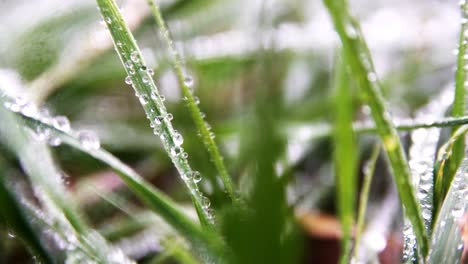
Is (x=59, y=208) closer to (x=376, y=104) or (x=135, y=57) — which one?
(x=135, y=57)

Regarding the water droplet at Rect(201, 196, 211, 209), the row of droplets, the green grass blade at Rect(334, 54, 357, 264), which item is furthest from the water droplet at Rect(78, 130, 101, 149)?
the green grass blade at Rect(334, 54, 357, 264)

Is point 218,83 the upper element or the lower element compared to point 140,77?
upper

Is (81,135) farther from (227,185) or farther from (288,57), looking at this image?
(288,57)

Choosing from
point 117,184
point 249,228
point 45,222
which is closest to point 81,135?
point 45,222

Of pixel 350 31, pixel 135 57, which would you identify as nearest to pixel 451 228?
pixel 350 31

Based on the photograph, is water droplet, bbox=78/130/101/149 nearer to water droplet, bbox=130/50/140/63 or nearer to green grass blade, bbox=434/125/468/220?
water droplet, bbox=130/50/140/63

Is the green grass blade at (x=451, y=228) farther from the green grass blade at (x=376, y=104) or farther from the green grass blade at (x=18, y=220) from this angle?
the green grass blade at (x=18, y=220)

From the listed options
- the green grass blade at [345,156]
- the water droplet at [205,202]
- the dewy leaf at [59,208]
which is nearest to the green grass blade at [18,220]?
the dewy leaf at [59,208]
